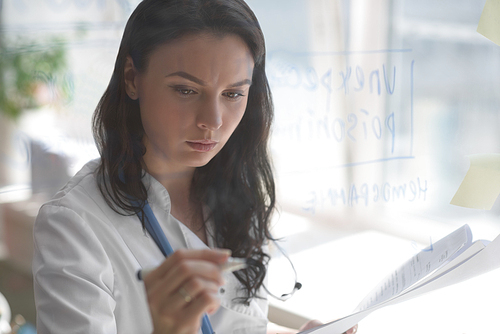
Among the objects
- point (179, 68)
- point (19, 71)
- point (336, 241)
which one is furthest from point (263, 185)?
point (19, 71)

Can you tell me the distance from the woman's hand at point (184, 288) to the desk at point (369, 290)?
47cm

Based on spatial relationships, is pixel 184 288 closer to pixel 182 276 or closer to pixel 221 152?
pixel 182 276

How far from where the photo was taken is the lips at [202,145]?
0.47 m

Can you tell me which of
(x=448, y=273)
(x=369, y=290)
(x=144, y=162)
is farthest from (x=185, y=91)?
(x=369, y=290)

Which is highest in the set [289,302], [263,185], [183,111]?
[183,111]

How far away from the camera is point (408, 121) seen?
72 cm

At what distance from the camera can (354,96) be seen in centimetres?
73

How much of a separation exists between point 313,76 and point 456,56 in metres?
0.24

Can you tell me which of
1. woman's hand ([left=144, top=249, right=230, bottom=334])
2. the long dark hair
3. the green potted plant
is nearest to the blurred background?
the green potted plant

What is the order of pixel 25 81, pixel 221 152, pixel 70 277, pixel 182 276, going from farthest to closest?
pixel 25 81, pixel 221 152, pixel 70 277, pixel 182 276

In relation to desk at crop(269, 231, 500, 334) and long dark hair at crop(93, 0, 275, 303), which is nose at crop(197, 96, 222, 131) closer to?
long dark hair at crop(93, 0, 275, 303)

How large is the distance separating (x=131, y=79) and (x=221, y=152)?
179 millimetres

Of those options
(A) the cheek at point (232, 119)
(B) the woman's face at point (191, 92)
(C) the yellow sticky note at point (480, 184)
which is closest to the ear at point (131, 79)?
(B) the woman's face at point (191, 92)

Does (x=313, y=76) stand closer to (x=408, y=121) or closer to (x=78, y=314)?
(x=408, y=121)
